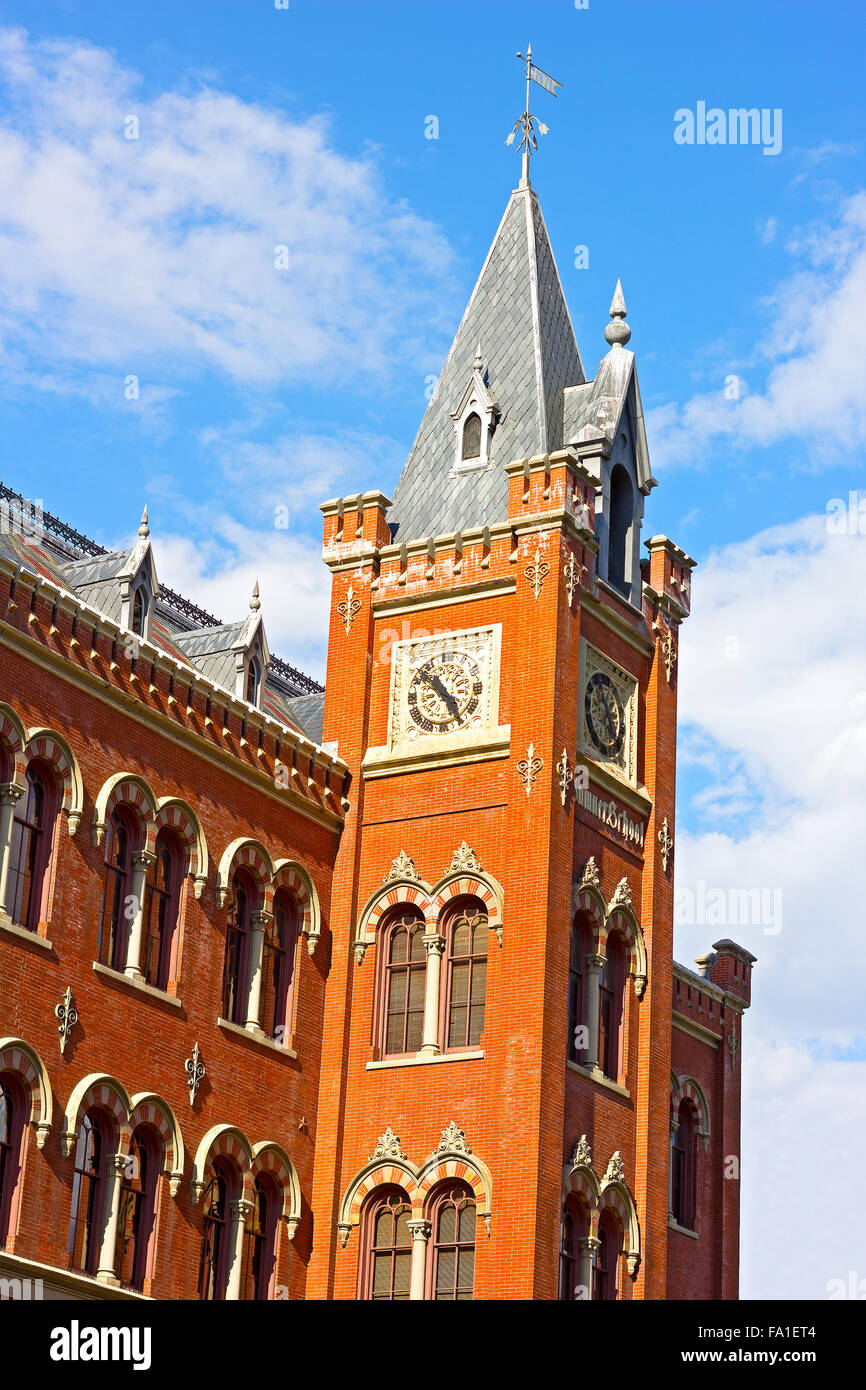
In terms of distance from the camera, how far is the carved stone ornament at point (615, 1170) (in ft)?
123

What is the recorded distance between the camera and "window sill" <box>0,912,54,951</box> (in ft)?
103

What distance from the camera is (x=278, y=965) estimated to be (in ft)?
123

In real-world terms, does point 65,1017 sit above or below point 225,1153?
above

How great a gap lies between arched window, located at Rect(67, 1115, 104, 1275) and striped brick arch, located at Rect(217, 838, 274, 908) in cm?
461

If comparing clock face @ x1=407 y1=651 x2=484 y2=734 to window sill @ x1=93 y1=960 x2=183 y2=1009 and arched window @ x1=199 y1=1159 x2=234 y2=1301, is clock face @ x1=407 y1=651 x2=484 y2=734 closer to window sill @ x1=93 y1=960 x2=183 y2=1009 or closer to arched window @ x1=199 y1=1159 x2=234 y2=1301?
window sill @ x1=93 y1=960 x2=183 y2=1009

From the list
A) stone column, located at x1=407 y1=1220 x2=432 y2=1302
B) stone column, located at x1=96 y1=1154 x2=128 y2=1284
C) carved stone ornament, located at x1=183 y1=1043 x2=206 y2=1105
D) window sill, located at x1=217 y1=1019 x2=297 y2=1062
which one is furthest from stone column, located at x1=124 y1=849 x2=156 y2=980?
stone column, located at x1=407 y1=1220 x2=432 y2=1302

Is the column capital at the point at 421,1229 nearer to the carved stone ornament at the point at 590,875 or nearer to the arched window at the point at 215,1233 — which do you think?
the arched window at the point at 215,1233

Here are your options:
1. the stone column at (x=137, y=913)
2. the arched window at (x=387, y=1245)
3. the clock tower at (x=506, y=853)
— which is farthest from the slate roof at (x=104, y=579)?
the arched window at (x=387, y=1245)

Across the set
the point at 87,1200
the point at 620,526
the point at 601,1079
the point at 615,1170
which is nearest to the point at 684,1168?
the point at 615,1170

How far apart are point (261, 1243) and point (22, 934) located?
7.43 metres

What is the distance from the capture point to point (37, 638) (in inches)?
1293

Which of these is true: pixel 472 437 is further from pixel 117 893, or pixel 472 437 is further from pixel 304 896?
pixel 117 893

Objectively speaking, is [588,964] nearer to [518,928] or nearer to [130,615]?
[518,928]

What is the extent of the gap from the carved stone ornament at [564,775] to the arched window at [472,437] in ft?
23.7
